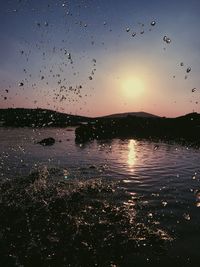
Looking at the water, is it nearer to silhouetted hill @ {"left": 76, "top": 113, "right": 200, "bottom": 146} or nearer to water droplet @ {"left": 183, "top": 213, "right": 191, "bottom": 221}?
water droplet @ {"left": 183, "top": 213, "right": 191, "bottom": 221}

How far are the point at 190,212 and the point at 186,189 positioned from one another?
5.03m

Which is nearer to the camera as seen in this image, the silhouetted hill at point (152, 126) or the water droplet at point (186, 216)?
the water droplet at point (186, 216)

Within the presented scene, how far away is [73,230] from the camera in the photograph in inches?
485

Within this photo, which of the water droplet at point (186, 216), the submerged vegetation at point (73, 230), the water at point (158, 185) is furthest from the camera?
the water droplet at point (186, 216)

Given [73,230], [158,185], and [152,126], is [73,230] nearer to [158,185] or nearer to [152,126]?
[158,185]

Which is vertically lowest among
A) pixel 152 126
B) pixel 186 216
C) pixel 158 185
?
pixel 186 216

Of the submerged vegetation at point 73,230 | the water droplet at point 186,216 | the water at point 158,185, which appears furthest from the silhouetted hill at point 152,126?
the water droplet at point 186,216

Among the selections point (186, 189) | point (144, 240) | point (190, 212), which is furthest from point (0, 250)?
point (186, 189)

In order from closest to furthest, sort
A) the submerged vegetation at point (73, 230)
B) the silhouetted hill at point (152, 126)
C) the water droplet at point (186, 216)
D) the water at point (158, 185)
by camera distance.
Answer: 1. the submerged vegetation at point (73, 230)
2. the water at point (158, 185)
3. the water droplet at point (186, 216)
4. the silhouetted hill at point (152, 126)

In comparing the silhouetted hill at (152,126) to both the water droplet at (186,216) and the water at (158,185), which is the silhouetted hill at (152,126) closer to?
the water at (158,185)

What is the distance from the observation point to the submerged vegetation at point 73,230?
10.3 m

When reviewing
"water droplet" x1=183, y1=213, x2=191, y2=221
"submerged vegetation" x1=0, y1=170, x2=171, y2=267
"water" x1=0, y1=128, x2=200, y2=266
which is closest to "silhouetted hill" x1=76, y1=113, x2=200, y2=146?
"water" x1=0, y1=128, x2=200, y2=266

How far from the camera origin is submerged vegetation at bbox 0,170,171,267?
10.3 metres

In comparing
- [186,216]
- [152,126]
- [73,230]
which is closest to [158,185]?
[186,216]
